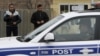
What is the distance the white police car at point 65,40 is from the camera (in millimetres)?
6227

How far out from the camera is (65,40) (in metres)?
6.38

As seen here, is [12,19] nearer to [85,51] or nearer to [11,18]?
[11,18]

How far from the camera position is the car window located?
251 inches

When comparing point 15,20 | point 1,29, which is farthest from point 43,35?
point 1,29

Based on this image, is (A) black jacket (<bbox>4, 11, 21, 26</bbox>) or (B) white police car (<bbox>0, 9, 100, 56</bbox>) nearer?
(B) white police car (<bbox>0, 9, 100, 56</bbox>)

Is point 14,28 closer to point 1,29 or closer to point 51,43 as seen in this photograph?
point 1,29

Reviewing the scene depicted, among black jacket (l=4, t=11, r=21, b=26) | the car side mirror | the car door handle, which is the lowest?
the car door handle

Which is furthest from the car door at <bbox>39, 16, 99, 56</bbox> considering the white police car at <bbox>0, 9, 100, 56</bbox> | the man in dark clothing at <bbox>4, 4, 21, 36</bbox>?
the man in dark clothing at <bbox>4, 4, 21, 36</bbox>

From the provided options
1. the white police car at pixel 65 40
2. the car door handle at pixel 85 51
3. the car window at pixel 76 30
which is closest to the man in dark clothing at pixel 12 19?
the white police car at pixel 65 40

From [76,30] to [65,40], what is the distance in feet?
0.90

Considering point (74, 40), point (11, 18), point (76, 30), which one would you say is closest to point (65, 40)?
point (74, 40)

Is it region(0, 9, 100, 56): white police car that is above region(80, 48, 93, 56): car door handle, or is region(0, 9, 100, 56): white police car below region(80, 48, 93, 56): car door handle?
above

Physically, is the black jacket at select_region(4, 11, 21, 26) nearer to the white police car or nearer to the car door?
the white police car

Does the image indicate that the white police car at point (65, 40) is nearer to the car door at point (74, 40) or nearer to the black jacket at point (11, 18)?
the car door at point (74, 40)
